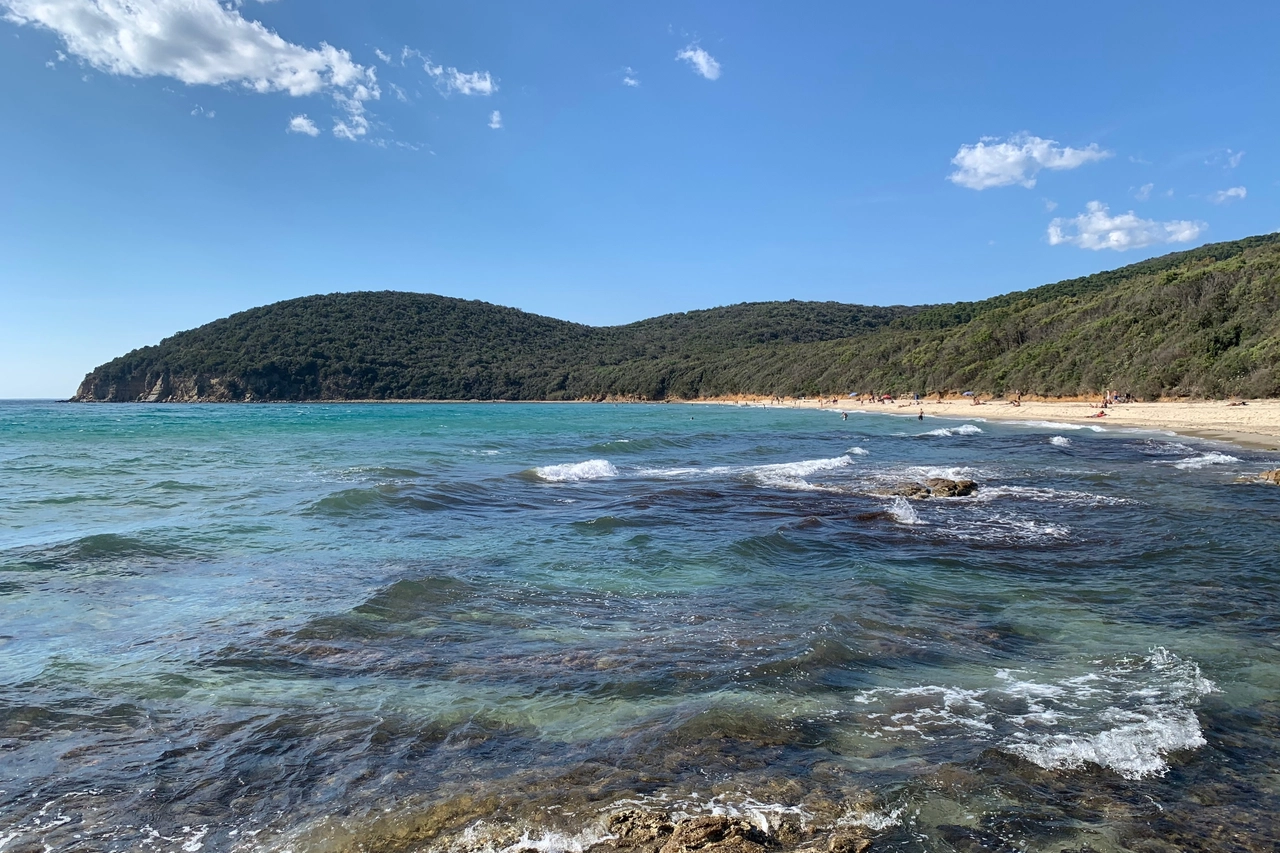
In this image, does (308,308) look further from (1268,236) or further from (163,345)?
(1268,236)

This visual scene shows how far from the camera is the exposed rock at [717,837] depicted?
131 inches

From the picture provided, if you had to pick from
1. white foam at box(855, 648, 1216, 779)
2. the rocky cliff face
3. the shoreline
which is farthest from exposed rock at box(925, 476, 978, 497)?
the rocky cliff face

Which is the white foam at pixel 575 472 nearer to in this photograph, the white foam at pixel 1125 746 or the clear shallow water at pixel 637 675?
the clear shallow water at pixel 637 675

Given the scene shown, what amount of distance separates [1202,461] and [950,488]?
10041 mm

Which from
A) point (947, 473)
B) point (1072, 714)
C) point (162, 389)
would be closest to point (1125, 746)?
point (1072, 714)

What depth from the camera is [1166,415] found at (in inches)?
1469

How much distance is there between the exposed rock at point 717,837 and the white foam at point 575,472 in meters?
15.3

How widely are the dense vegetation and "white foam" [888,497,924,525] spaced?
Result: 36335 mm

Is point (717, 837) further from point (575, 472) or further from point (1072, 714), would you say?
point (575, 472)

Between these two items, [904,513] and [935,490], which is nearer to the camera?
[904,513]

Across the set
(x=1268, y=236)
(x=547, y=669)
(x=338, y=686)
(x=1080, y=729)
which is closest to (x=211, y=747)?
(x=338, y=686)

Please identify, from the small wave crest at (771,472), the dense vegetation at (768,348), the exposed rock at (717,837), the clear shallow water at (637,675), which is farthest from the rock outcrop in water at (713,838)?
the dense vegetation at (768,348)

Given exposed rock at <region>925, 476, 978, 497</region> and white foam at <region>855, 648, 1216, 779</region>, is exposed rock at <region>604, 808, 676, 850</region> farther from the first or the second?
exposed rock at <region>925, 476, 978, 497</region>

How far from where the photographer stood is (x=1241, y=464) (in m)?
18.7
